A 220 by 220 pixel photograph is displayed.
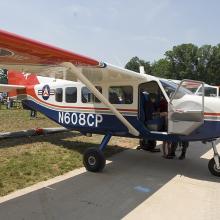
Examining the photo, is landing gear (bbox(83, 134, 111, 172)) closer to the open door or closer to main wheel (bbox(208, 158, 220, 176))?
the open door

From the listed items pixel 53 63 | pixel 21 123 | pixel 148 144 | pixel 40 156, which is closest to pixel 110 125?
pixel 40 156

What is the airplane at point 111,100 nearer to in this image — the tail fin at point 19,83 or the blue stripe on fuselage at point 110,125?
the blue stripe on fuselage at point 110,125

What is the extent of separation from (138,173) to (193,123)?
1731 millimetres

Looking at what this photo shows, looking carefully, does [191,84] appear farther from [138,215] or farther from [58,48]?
[138,215]

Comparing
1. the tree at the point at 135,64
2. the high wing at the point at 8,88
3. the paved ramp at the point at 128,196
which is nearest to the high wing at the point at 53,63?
the paved ramp at the point at 128,196

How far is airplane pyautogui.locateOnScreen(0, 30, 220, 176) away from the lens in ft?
23.2

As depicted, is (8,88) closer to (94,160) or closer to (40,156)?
(40,156)

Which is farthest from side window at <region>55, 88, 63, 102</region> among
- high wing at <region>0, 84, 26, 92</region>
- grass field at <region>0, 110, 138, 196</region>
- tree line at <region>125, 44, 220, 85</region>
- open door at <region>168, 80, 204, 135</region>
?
tree line at <region>125, 44, 220, 85</region>

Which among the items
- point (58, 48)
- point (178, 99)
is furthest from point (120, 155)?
point (58, 48)

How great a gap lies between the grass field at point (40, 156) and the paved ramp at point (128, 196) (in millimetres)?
629

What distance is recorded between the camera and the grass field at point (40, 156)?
23.2 ft

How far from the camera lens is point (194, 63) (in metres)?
75.8

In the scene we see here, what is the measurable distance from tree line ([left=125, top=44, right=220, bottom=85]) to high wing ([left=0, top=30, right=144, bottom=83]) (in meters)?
65.9

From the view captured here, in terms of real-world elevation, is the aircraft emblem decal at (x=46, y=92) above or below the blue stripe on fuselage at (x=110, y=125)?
above
